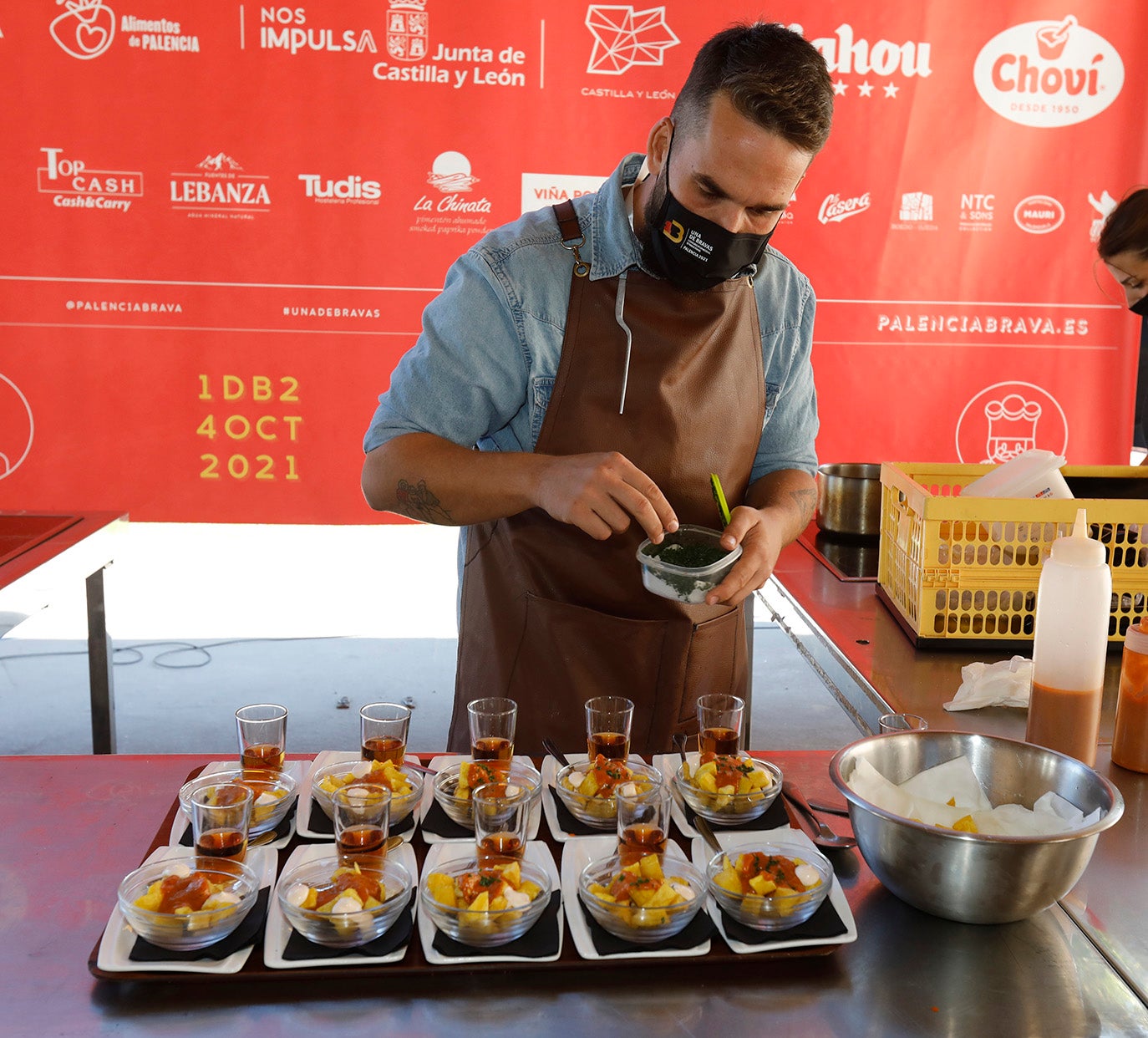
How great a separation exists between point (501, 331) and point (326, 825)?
2.84ft

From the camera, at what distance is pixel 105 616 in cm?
312

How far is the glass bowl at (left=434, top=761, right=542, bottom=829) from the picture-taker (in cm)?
135

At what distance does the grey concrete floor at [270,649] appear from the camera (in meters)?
3.88

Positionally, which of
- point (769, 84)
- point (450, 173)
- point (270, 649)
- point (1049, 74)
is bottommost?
point (270, 649)

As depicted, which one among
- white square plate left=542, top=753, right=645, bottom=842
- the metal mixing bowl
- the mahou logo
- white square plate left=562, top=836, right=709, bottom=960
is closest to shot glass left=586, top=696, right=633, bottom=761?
white square plate left=542, top=753, right=645, bottom=842

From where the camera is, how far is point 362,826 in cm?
121

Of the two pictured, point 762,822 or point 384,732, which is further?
point 384,732

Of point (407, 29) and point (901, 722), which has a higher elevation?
point (407, 29)

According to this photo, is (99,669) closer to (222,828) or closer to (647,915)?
(222,828)

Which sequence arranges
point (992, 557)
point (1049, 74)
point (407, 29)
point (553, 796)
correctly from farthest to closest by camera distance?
point (1049, 74), point (407, 29), point (992, 557), point (553, 796)

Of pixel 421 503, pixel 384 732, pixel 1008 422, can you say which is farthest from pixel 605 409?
pixel 1008 422

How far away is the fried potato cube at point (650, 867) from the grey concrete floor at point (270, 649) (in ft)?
8.78

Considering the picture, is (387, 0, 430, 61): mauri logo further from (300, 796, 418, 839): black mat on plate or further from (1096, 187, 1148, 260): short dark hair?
(300, 796, 418, 839): black mat on plate

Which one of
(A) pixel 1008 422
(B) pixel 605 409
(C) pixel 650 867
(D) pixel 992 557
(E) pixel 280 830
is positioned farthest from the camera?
(A) pixel 1008 422
